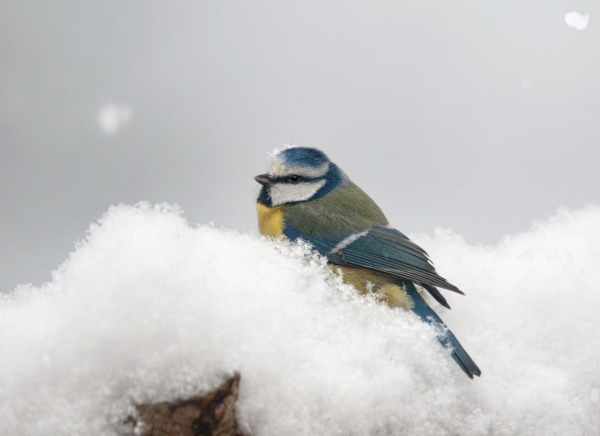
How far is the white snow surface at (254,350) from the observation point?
603 mm

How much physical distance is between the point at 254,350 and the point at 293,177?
62 cm

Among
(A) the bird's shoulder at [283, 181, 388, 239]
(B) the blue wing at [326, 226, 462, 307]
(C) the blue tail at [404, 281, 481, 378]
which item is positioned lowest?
(C) the blue tail at [404, 281, 481, 378]

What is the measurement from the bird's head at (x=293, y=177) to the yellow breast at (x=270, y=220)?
0.01 metres

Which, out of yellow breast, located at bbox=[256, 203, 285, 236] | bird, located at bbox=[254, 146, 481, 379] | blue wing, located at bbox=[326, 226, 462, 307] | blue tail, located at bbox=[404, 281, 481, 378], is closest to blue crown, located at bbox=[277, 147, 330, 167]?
bird, located at bbox=[254, 146, 481, 379]

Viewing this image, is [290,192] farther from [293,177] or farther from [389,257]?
[389,257]

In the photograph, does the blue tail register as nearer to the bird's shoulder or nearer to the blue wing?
the blue wing

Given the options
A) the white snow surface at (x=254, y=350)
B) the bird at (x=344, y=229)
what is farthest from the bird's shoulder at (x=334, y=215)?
the white snow surface at (x=254, y=350)

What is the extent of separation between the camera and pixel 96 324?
2.02 ft

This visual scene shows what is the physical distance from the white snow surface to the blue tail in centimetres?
2

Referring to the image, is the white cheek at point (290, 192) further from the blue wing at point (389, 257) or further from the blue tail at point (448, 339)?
the blue tail at point (448, 339)

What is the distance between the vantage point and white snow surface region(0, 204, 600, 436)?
60cm

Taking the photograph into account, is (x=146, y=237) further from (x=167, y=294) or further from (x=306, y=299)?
(x=306, y=299)

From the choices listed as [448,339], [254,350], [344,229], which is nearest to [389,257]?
[344,229]

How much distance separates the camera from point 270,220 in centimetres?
119
